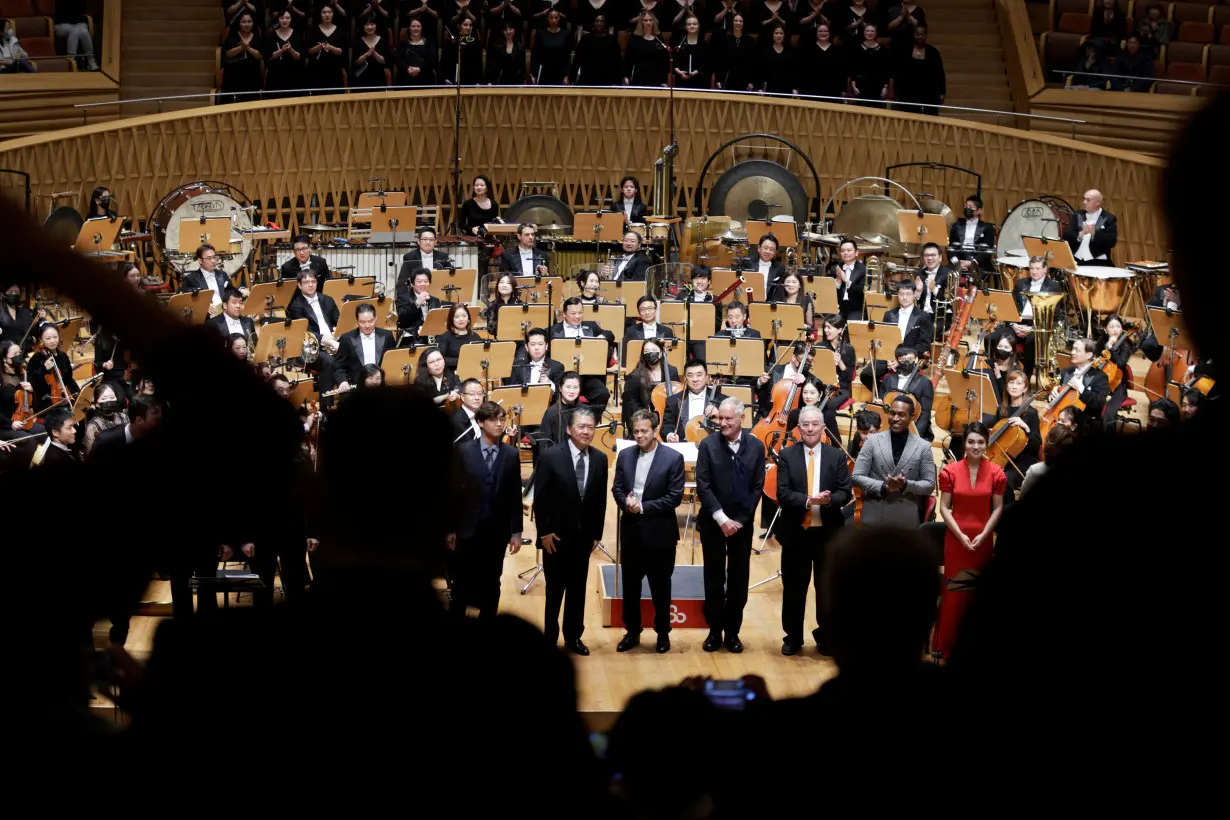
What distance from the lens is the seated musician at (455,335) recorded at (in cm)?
1179

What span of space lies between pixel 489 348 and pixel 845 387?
9.44 feet

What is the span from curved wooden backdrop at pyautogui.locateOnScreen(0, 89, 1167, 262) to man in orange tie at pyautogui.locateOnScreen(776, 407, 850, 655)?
30.9ft

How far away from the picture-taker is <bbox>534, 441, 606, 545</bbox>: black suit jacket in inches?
307

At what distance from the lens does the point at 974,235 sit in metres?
15.2

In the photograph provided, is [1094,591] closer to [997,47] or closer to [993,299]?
[993,299]

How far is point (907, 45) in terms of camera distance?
17047 millimetres

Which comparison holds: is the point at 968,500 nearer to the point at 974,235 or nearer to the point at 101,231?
the point at 974,235

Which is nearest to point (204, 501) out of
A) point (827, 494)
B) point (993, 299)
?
point (827, 494)

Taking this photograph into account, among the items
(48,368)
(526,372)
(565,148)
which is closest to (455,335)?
(526,372)

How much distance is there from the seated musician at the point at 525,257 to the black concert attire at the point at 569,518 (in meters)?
6.83

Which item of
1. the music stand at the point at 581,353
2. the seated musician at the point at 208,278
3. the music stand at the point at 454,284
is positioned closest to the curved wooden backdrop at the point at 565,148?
the seated musician at the point at 208,278

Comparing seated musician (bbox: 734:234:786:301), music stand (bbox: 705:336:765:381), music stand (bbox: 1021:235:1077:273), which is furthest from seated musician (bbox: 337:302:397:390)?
music stand (bbox: 1021:235:1077:273)

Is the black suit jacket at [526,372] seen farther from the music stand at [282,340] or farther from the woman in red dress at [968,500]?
the woman in red dress at [968,500]

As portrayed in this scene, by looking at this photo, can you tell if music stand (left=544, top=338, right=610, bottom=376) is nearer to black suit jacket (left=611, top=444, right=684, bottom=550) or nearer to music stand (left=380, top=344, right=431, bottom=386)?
music stand (left=380, top=344, right=431, bottom=386)
